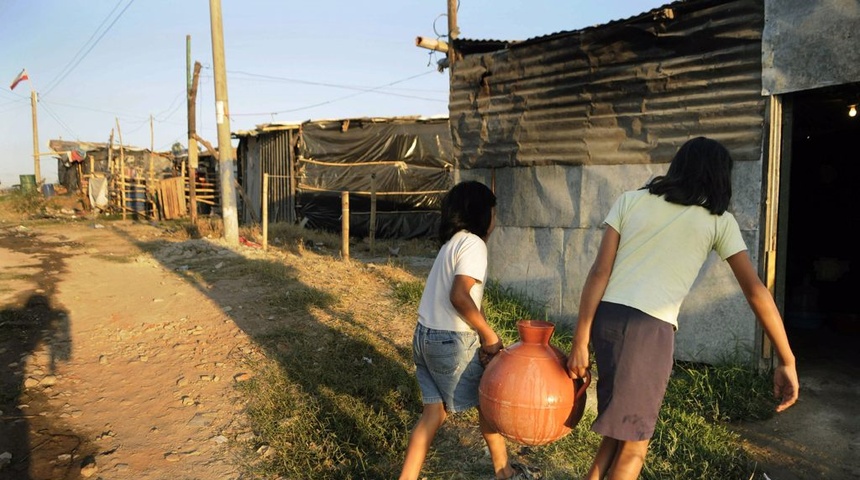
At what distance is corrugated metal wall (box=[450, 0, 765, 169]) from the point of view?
4.76m

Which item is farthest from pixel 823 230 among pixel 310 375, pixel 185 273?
pixel 185 273

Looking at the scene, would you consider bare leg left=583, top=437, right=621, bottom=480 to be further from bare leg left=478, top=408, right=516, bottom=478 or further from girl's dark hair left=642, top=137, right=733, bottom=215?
girl's dark hair left=642, top=137, right=733, bottom=215

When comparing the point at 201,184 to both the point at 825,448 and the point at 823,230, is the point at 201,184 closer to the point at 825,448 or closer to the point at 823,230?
the point at 823,230

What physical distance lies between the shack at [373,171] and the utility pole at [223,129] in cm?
299

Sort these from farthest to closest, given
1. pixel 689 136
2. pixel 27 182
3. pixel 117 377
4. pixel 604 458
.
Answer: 1. pixel 27 182
2. pixel 689 136
3. pixel 117 377
4. pixel 604 458

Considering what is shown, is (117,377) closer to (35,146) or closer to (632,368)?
(632,368)

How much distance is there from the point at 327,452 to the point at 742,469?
2495mm

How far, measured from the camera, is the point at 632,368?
2.22 meters

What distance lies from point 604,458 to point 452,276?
102cm

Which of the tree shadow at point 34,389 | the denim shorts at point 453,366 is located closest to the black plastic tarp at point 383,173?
the tree shadow at point 34,389

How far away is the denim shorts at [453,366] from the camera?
267 centimetres

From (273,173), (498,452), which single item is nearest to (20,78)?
(273,173)

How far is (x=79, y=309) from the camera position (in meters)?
6.54

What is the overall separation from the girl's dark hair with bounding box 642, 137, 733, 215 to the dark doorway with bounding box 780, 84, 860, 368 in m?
4.82
